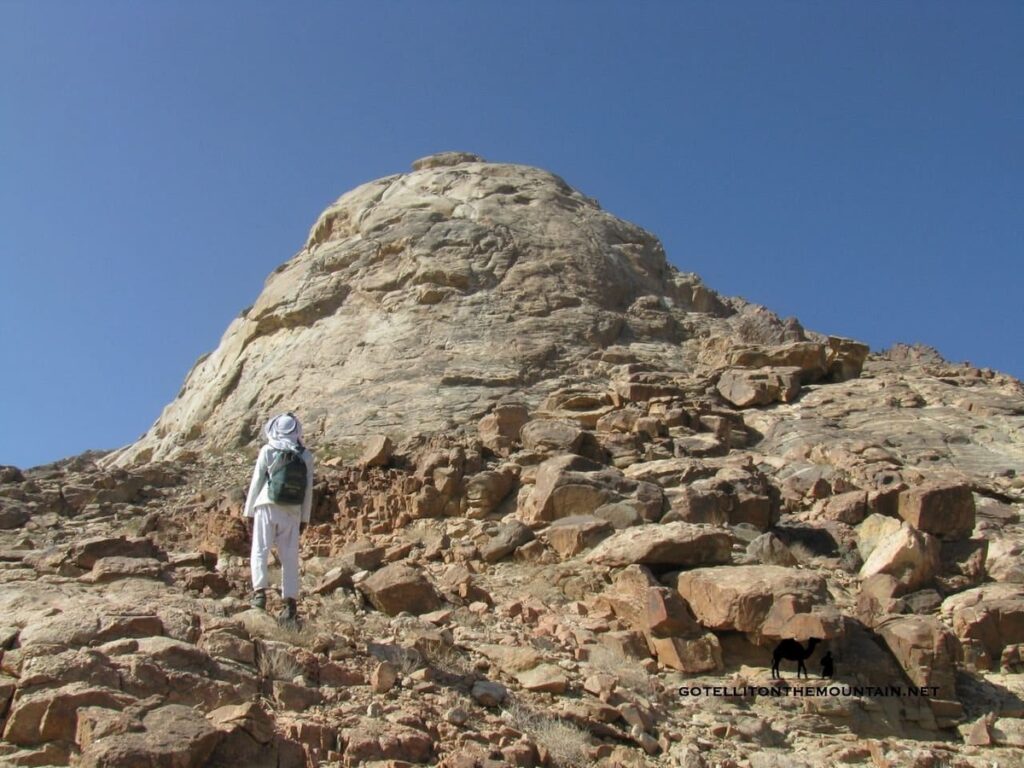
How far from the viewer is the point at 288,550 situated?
7457 millimetres

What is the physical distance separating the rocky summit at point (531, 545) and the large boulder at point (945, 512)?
0.03 meters

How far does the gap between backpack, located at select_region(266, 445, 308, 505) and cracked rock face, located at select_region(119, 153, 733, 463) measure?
7.51m

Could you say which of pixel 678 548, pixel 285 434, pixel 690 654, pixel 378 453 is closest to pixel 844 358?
pixel 378 453

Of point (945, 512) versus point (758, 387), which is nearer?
point (945, 512)

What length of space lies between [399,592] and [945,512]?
6.15m

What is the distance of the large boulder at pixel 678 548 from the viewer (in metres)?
9.38

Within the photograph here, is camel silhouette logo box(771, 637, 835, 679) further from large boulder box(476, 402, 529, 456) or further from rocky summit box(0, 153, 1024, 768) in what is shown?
large boulder box(476, 402, 529, 456)

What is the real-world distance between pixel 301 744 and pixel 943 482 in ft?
27.6

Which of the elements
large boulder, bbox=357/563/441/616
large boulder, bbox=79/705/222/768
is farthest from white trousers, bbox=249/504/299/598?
large boulder, bbox=79/705/222/768

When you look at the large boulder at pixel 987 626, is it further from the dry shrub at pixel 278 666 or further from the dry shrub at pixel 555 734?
the dry shrub at pixel 278 666

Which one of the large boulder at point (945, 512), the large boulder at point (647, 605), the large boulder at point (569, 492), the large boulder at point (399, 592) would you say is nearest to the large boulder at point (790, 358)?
the large boulder at point (945, 512)

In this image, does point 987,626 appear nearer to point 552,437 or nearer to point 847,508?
point 847,508

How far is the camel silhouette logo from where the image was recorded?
8109 millimetres

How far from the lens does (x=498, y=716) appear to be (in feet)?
21.5
